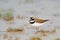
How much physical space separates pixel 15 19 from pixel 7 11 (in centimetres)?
13

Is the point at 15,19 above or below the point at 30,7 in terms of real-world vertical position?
below

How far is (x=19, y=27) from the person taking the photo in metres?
1.87

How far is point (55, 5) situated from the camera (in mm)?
1875

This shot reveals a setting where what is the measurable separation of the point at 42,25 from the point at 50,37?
16cm

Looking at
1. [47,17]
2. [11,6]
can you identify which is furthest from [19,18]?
[47,17]

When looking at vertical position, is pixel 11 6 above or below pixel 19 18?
above

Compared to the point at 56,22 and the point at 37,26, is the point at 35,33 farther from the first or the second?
the point at 56,22

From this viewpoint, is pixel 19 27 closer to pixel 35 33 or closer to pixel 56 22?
pixel 35 33

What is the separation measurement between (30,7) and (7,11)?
0.26 m

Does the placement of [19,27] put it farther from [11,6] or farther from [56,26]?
[56,26]

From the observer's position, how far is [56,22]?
1.85m

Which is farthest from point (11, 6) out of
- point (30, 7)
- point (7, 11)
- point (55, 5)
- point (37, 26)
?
point (55, 5)

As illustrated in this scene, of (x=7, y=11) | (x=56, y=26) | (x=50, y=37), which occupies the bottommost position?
(x=50, y=37)

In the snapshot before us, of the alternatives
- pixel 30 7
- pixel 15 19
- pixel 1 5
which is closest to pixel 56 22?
pixel 30 7
